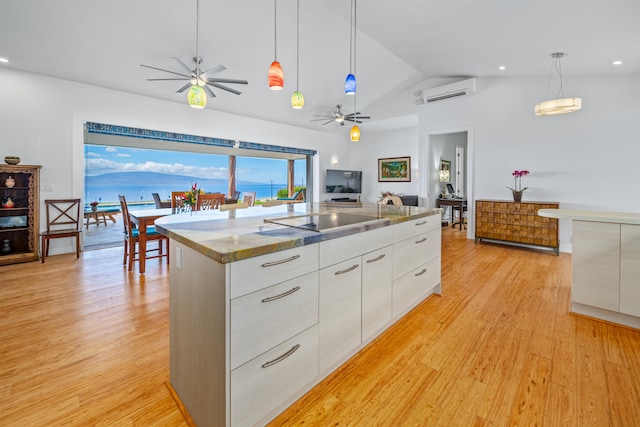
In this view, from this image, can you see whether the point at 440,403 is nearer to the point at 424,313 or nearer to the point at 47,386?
the point at 424,313

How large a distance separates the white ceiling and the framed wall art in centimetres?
295

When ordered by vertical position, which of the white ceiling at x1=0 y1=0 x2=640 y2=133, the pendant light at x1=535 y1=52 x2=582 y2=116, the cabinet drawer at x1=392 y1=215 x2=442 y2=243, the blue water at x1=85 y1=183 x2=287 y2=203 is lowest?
the cabinet drawer at x1=392 y1=215 x2=442 y2=243

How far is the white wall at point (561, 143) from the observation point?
4.10 m

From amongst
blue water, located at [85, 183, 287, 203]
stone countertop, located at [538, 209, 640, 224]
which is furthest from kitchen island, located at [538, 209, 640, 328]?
blue water, located at [85, 183, 287, 203]

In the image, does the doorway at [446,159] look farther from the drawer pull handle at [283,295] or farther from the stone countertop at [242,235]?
the drawer pull handle at [283,295]

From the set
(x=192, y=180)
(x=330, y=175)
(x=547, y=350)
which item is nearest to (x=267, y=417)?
(x=547, y=350)

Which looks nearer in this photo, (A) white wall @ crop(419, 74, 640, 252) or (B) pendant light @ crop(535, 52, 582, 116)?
(B) pendant light @ crop(535, 52, 582, 116)

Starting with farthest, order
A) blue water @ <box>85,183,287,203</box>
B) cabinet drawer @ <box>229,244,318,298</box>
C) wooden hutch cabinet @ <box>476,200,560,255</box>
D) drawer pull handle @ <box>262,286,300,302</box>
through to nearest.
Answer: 1. blue water @ <box>85,183,287,203</box>
2. wooden hutch cabinet @ <box>476,200,560,255</box>
3. drawer pull handle @ <box>262,286,300,302</box>
4. cabinet drawer @ <box>229,244,318,298</box>

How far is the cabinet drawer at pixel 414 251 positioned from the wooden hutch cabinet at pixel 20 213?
188 inches

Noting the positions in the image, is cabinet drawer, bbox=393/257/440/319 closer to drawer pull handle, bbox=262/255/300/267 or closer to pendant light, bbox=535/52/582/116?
drawer pull handle, bbox=262/255/300/267

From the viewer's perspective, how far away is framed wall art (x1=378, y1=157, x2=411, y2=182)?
7.89m

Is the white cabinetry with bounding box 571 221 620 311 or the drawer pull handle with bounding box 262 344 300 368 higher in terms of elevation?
the white cabinetry with bounding box 571 221 620 311

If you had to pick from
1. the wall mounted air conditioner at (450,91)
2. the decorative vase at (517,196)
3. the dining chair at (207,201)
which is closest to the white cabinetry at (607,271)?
the decorative vase at (517,196)

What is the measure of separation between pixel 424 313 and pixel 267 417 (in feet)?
5.15
